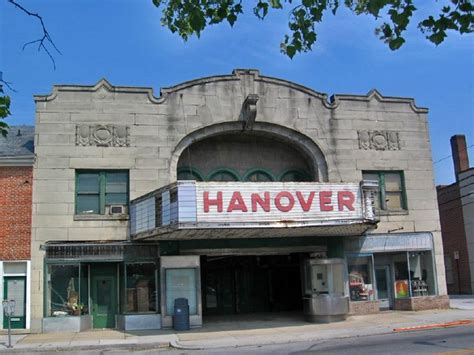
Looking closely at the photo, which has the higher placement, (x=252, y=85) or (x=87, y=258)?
(x=252, y=85)

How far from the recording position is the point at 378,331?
19.3 meters

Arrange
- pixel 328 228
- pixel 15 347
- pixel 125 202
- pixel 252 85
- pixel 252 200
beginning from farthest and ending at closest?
1. pixel 252 85
2. pixel 125 202
3. pixel 328 228
4. pixel 252 200
5. pixel 15 347

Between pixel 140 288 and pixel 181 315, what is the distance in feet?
7.13

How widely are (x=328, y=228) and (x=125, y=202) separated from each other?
8.03 meters

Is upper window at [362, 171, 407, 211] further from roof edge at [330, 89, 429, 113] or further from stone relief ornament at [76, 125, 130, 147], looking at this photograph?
stone relief ornament at [76, 125, 130, 147]

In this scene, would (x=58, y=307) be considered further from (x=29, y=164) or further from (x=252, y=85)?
(x=252, y=85)

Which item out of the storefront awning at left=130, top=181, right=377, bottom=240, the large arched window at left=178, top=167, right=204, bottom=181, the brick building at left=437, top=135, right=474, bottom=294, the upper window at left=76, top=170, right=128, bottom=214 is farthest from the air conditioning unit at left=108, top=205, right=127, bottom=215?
the brick building at left=437, top=135, right=474, bottom=294

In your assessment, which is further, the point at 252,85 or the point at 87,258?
the point at 252,85

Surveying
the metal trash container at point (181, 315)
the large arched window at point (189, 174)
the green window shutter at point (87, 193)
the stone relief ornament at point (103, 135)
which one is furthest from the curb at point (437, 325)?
the stone relief ornament at point (103, 135)

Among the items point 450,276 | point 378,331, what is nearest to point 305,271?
point 378,331

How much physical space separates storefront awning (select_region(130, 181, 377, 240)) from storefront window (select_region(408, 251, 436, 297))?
498cm

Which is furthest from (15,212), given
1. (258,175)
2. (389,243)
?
(389,243)

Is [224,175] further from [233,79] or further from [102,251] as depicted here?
[102,251]

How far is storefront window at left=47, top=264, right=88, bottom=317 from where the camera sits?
72.9 feet
